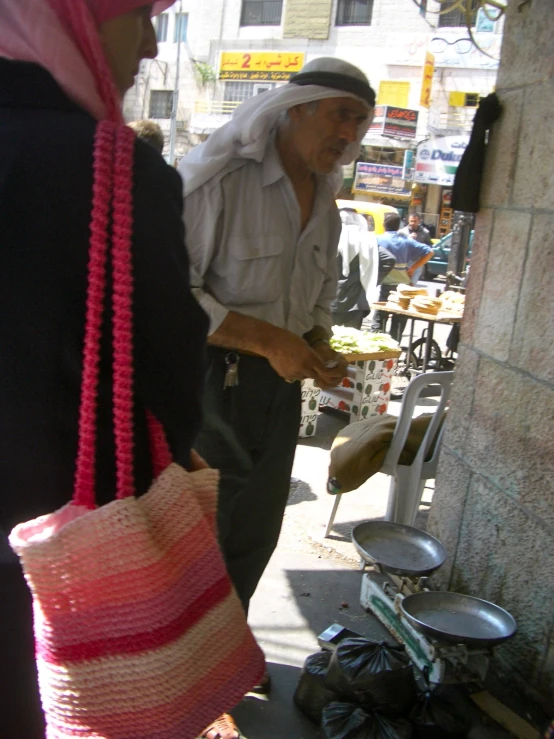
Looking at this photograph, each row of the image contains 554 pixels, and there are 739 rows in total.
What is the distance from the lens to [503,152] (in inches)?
116

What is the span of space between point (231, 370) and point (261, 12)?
3074cm

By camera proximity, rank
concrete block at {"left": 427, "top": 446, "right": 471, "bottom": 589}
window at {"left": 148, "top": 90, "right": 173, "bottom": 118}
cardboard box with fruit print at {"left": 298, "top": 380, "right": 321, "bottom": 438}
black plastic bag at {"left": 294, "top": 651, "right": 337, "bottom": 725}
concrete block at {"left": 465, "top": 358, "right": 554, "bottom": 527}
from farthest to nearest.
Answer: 1. window at {"left": 148, "top": 90, "right": 173, "bottom": 118}
2. cardboard box with fruit print at {"left": 298, "top": 380, "right": 321, "bottom": 438}
3. concrete block at {"left": 427, "top": 446, "right": 471, "bottom": 589}
4. concrete block at {"left": 465, "top": 358, "right": 554, "bottom": 527}
5. black plastic bag at {"left": 294, "top": 651, "right": 337, "bottom": 725}

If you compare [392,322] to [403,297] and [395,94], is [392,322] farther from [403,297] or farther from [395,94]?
[395,94]

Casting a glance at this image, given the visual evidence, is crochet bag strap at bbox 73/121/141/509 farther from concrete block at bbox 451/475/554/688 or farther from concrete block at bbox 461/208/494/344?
concrete block at bbox 461/208/494/344

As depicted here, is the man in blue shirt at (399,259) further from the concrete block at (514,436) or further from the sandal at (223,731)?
the sandal at (223,731)

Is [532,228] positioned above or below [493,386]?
above

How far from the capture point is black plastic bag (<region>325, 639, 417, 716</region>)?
2271mm

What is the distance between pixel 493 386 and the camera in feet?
9.71

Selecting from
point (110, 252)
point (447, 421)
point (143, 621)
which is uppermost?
point (110, 252)

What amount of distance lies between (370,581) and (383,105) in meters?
25.5

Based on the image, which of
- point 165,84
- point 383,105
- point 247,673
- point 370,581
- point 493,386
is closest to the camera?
point 247,673

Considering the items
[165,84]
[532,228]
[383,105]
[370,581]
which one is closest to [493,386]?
[532,228]

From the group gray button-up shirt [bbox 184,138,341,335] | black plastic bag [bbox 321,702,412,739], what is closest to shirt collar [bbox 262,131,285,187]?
gray button-up shirt [bbox 184,138,341,335]

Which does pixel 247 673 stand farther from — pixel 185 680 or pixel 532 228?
pixel 532 228
